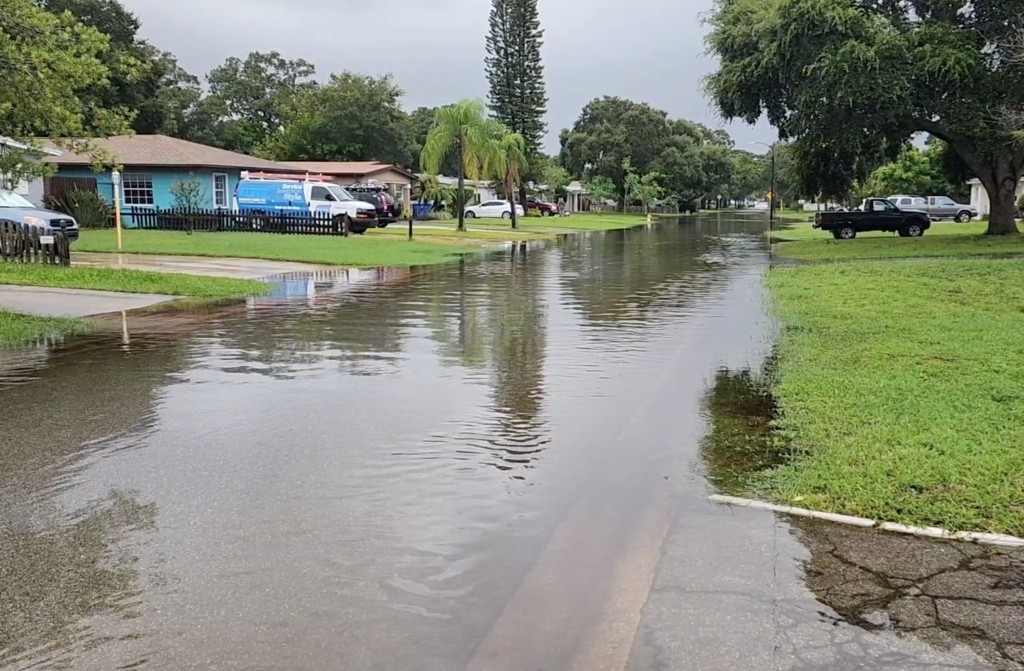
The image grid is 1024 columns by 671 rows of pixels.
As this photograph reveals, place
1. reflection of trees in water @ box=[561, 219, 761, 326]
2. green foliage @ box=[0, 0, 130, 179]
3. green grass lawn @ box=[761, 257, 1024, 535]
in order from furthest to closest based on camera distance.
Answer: reflection of trees in water @ box=[561, 219, 761, 326] < green foliage @ box=[0, 0, 130, 179] < green grass lawn @ box=[761, 257, 1024, 535]

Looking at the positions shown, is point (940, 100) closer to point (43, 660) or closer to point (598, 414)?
point (598, 414)

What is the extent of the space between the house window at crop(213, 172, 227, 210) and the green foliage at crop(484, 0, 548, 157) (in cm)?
3560

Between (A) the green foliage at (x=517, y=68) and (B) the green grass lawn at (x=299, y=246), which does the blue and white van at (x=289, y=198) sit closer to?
(B) the green grass lawn at (x=299, y=246)

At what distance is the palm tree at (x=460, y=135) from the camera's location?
41500 mm

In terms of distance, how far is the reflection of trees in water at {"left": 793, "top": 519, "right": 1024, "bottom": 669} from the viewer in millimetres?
3732

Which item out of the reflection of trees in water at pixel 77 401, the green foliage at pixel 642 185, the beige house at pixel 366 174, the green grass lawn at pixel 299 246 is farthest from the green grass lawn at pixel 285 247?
the green foliage at pixel 642 185

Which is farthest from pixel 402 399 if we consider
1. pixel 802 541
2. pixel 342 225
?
pixel 342 225

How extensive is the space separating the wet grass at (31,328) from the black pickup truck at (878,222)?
30.6 m

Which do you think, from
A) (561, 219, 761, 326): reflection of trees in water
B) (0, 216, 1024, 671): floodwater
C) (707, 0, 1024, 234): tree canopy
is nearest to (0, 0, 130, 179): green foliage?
(0, 216, 1024, 671): floodwater

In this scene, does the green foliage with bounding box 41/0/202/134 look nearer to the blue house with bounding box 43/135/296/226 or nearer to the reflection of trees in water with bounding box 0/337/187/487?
the blue house with bounding box 43/135/296/226

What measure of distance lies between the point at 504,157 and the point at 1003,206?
22361 millimetres

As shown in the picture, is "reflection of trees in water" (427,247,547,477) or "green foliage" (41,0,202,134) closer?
"reflection of trees in water" (427,247,547,477)

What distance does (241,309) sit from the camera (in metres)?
14.3

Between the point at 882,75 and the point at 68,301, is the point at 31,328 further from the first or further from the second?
the point at 882,75
